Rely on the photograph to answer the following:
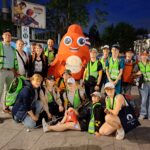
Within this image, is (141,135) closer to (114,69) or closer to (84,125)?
(84,125)

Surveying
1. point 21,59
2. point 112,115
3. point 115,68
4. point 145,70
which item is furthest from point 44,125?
point 145,70

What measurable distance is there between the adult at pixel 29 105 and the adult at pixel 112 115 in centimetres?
130

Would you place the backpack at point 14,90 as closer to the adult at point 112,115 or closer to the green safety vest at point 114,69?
the green safety vest at point 114,69

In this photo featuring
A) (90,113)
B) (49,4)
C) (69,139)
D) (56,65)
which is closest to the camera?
(69,139)

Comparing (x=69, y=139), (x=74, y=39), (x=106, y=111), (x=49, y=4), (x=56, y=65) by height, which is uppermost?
(x=49, y=4)

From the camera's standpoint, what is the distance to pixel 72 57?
7.45 meters

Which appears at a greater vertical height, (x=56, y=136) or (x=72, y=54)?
(x=72, y=54)

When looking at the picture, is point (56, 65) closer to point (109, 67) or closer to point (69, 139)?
point (109, 67)

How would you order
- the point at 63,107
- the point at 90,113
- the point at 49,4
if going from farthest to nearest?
the point at 49,4 < the point at 63,107 < the point at 90,113

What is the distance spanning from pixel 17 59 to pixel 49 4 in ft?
81.9

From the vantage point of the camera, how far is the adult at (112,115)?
4930 millimetres

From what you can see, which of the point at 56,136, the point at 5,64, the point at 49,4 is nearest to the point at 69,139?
the point at 56,136

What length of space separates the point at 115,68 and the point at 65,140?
7.39 ft

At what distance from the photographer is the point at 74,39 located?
770 centimetres
